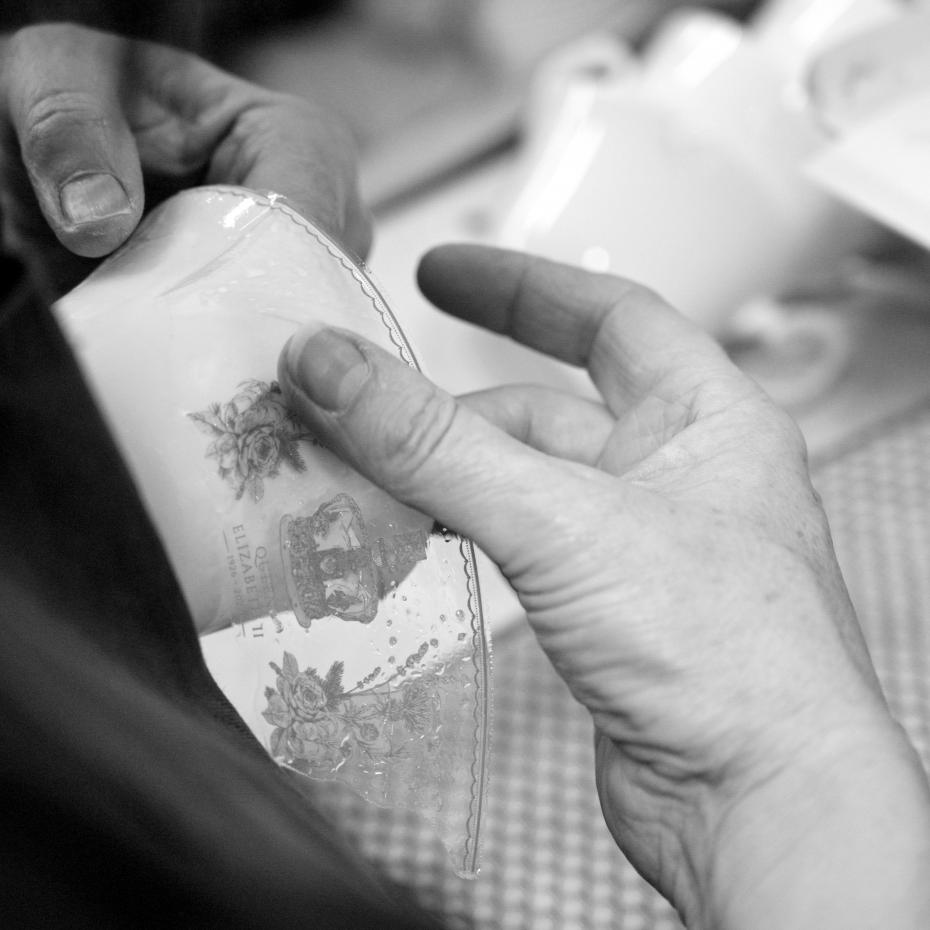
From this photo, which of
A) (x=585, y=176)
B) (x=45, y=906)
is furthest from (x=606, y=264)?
(x=45, y=906)

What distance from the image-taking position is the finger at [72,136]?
1.00 feet

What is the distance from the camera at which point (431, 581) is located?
14.1 inches

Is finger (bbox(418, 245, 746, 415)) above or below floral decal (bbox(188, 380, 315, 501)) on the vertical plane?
below

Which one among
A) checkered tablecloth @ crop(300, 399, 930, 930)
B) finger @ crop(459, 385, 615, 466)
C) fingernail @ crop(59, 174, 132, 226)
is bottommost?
checkered tablecloth @ crop(300, 399, 930, 930)

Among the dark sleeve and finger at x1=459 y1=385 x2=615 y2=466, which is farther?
finger at x1=459 y1=385 x2=615 y2=466

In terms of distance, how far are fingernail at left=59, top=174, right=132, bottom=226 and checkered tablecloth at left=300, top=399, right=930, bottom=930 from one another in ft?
0.94

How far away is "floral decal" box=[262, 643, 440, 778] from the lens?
1.17 feet

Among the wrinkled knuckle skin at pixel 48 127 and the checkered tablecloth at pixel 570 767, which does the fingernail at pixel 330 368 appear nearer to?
the wrinkled knuckle skin at pixel 48 127

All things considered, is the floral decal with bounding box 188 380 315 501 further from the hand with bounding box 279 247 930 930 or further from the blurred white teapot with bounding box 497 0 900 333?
the blurred white teapot with bounding box 497 0 900 333

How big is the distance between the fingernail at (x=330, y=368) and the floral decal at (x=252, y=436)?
0.02m

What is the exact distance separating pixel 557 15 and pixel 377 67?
203mm

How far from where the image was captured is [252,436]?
335 mm

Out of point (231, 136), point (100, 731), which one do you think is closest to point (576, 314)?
point (231, 136)

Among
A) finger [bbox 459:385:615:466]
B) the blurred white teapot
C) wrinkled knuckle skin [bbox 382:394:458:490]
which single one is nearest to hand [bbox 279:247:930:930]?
wrinkled knuckle skin [bbox 382:394:458:490]
